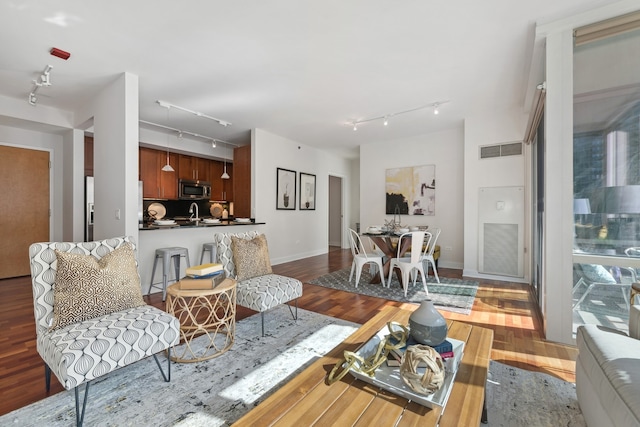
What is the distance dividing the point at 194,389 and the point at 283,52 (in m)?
2.92

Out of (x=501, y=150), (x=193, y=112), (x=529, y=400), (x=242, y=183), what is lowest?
(x=529, y=400)

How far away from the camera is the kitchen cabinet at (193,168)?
636 cm

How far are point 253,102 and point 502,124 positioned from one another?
153 inches

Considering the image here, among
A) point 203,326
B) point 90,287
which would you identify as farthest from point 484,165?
point 90,287

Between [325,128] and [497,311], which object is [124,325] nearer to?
[497,311]

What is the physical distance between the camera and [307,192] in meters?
6.78

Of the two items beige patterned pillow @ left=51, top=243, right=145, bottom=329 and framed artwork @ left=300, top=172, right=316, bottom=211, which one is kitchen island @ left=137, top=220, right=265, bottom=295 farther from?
framed artwork @ left=300, top=172, right=316, bottom=211

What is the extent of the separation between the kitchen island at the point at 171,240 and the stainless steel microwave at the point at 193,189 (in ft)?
7.49

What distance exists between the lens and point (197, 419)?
151 cm

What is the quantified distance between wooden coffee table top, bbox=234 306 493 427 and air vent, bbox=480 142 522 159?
426 cm

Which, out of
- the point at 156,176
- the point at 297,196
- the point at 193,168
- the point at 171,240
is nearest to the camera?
the point at 171,240

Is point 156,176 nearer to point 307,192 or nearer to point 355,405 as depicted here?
point 307,192

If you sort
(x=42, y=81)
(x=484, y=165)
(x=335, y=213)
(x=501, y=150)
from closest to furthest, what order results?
(x=42, y=81), (x=501, y=150), (x=484, y=165), (x=335, y=213)

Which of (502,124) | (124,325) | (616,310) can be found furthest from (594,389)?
(502,124)
